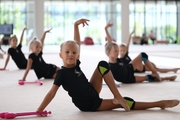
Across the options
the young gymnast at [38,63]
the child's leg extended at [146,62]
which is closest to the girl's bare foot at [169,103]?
the child's leg extended at [146,62]

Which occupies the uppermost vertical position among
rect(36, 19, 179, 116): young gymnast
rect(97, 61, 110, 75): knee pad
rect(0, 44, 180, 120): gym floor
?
rect(97, 61, 110, 75): knee pad

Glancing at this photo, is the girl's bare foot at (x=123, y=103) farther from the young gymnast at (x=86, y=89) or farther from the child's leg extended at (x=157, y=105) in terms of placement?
the child's leg extended at (x=157, y=105)

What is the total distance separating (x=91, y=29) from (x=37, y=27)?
47.1 feet

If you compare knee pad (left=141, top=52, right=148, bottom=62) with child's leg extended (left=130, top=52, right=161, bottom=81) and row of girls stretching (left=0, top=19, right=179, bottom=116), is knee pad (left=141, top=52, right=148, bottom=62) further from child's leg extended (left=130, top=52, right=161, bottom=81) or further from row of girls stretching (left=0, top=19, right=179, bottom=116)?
row of girls stretching (left=0, top=19, right=179, bottom=116)

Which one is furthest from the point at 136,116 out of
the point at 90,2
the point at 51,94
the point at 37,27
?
the point at 90,2

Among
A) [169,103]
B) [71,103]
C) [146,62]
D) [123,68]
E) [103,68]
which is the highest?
[103,68]

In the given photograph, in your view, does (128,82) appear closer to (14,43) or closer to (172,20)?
(14,43)

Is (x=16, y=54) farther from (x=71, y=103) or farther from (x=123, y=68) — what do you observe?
(x=71, y=103)

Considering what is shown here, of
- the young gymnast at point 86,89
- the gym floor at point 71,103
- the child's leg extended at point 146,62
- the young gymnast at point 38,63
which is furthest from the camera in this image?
the young gymnast at point 38,63

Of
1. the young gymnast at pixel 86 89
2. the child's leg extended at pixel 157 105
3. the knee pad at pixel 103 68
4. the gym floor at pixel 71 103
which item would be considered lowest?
the gym floor at pixel 71 103

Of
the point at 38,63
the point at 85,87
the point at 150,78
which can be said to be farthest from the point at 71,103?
the point at 38,63

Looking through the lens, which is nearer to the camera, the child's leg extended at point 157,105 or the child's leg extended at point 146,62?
the child's leg extended at point 157,105

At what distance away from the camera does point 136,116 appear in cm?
435

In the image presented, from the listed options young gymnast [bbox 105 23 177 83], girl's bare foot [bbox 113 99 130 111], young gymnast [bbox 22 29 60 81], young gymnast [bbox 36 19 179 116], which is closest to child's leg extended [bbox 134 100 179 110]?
young gymnast [bbox 36 19 179 116]
